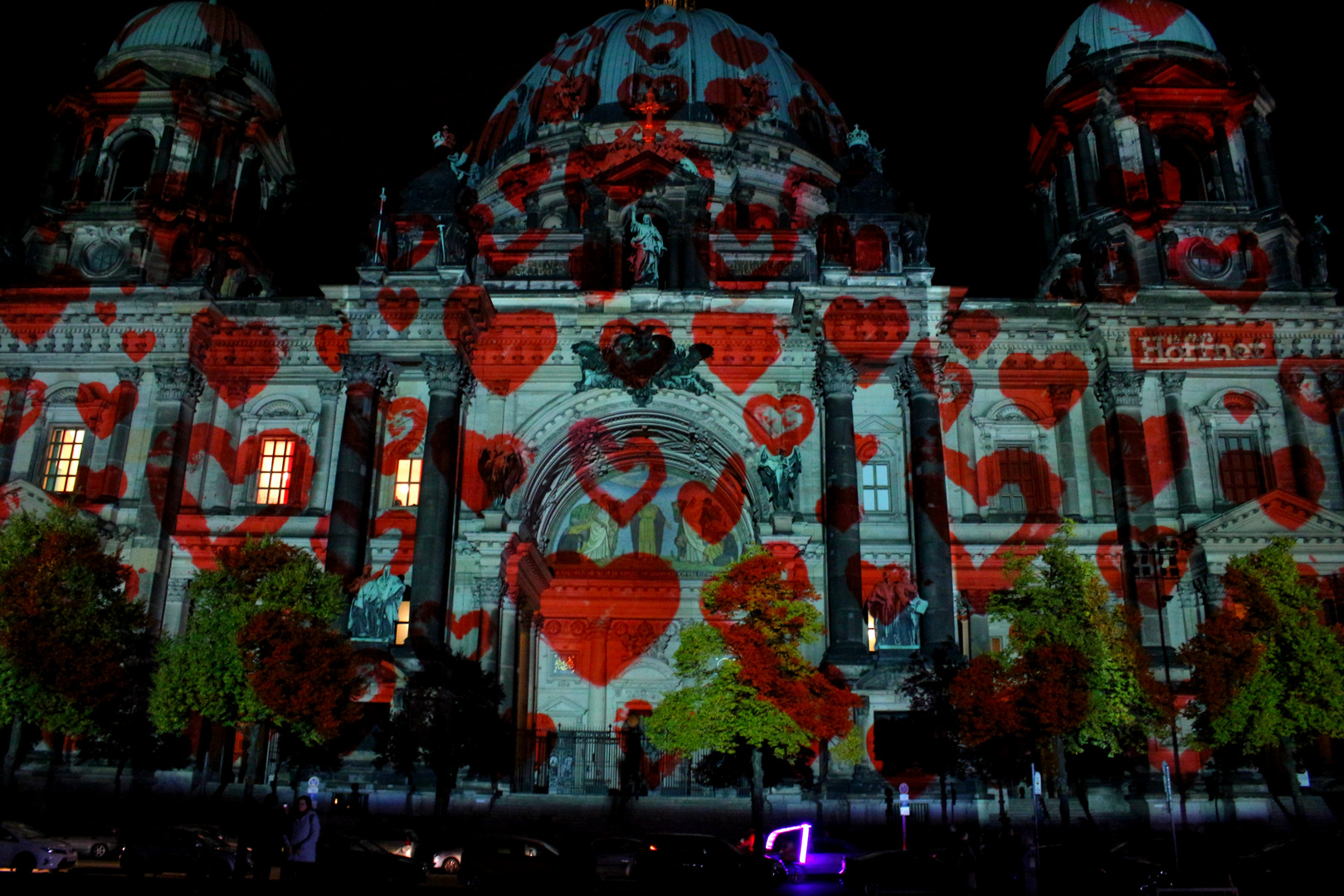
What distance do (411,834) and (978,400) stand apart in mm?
23460

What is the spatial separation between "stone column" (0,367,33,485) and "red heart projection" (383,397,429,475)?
11.6 metres

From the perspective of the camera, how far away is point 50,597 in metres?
29.7

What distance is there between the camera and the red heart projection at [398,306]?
1431 inches

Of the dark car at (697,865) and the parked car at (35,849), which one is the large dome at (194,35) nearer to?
the parked car at (35,849)

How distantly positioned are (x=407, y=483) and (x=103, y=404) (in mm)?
10825

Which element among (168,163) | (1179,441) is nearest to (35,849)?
(168,163)

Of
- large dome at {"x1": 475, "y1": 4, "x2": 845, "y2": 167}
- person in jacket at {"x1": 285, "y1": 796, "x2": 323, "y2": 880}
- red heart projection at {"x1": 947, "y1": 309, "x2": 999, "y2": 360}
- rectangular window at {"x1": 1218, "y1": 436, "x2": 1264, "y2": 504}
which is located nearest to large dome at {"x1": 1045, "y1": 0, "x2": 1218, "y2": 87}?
large dome at {"x1": 475, "y1": 4, "x2": 845, "y2": 167}

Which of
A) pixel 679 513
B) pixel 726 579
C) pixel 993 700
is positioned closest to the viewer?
pixel 993 700

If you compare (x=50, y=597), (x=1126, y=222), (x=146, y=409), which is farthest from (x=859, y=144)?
(x=50, y=597)

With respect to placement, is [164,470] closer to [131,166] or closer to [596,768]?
[131,166]

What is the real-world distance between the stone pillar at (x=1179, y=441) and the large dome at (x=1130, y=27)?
14.8 m

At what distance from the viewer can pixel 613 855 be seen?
2280 centimetres

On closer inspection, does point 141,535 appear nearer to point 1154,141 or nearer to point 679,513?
point 679,513

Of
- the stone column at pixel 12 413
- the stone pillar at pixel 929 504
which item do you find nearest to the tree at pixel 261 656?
the stone column at pixel 12 413
